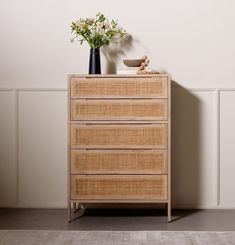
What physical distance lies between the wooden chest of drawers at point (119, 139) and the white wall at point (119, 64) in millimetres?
452

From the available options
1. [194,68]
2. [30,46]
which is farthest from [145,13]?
[30,46]

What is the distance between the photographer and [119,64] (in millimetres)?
4402

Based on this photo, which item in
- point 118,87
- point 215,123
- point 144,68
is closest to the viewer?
point 118,87

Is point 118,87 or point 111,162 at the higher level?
point 118,87

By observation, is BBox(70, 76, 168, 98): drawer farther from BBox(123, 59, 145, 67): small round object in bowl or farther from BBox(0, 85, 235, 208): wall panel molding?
BBox(0, 85, 235, 208): wall panel molding

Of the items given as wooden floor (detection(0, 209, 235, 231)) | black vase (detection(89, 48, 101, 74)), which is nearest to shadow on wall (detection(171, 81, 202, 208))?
wooden floor (detection(0, 209, 235, 231))

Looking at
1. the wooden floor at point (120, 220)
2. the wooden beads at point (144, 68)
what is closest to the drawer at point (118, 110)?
the wooden beads at point (144, 68)

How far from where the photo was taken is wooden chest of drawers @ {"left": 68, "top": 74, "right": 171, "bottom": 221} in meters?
3.96

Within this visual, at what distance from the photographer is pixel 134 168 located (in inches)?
157

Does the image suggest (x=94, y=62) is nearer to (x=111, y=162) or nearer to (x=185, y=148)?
(x=111, y=162)

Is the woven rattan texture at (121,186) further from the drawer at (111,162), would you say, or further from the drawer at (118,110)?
the drawer at (118,110)

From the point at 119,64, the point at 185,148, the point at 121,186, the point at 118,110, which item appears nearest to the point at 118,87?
the point at 118,110

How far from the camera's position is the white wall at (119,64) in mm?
4352

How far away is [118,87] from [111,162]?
1.61ft
